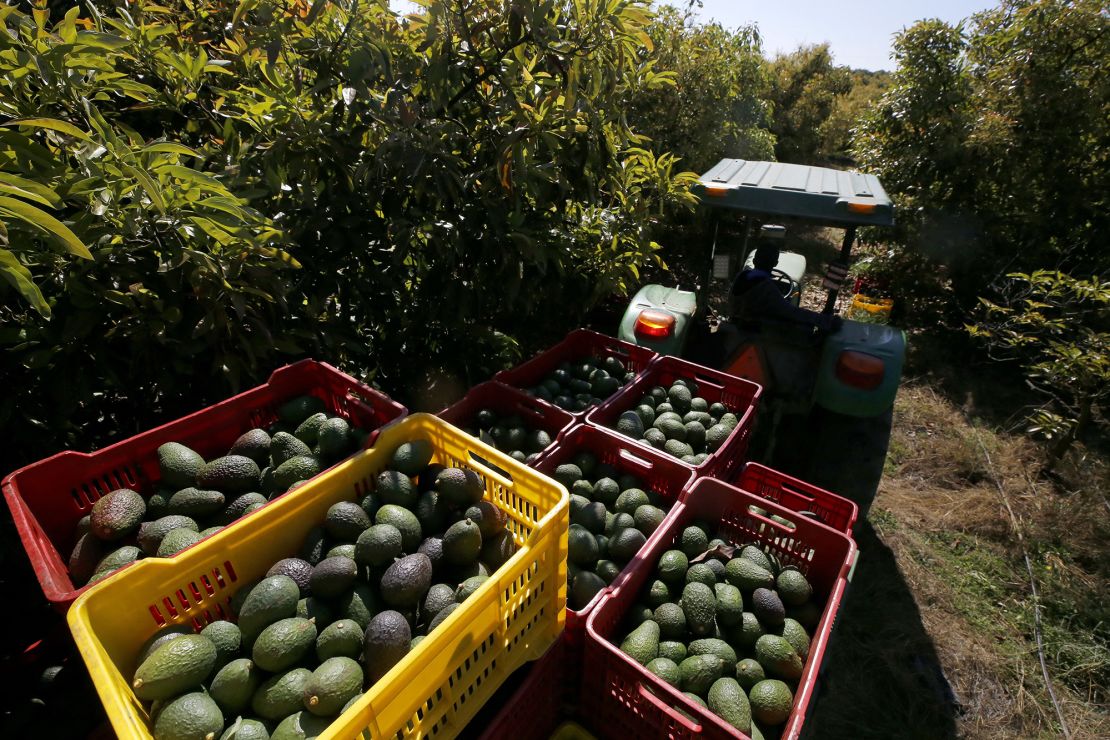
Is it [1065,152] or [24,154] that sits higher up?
[1065,152]

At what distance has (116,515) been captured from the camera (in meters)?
1.65

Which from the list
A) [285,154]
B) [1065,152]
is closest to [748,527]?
[285,154]

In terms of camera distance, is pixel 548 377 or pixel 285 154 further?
pixel 548 377

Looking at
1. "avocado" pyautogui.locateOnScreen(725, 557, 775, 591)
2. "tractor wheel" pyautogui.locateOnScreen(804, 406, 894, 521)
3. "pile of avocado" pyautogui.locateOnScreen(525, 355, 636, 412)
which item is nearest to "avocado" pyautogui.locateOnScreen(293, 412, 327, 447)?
"pile of avocado" pyautogui.locateOnScreen(525, 355, 636, 412)

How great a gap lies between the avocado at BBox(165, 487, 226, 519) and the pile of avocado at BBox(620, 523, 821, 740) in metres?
1.54

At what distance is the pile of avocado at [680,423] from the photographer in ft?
9.07

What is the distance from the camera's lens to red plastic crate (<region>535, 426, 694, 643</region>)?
2469mm

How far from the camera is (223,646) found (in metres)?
1.37

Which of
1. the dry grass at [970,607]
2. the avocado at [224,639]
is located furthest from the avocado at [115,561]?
the dry grass at [970,607]

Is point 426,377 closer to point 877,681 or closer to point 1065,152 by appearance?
point 877,681

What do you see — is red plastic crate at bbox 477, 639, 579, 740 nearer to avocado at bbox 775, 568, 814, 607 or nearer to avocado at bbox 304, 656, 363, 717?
avocado at bbox 304, 656, 363, 717

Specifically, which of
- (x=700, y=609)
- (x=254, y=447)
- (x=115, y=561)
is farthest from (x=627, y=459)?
(x=115, y=561)

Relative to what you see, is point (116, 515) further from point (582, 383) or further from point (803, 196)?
point (803, 196)

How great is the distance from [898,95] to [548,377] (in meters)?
6.66
